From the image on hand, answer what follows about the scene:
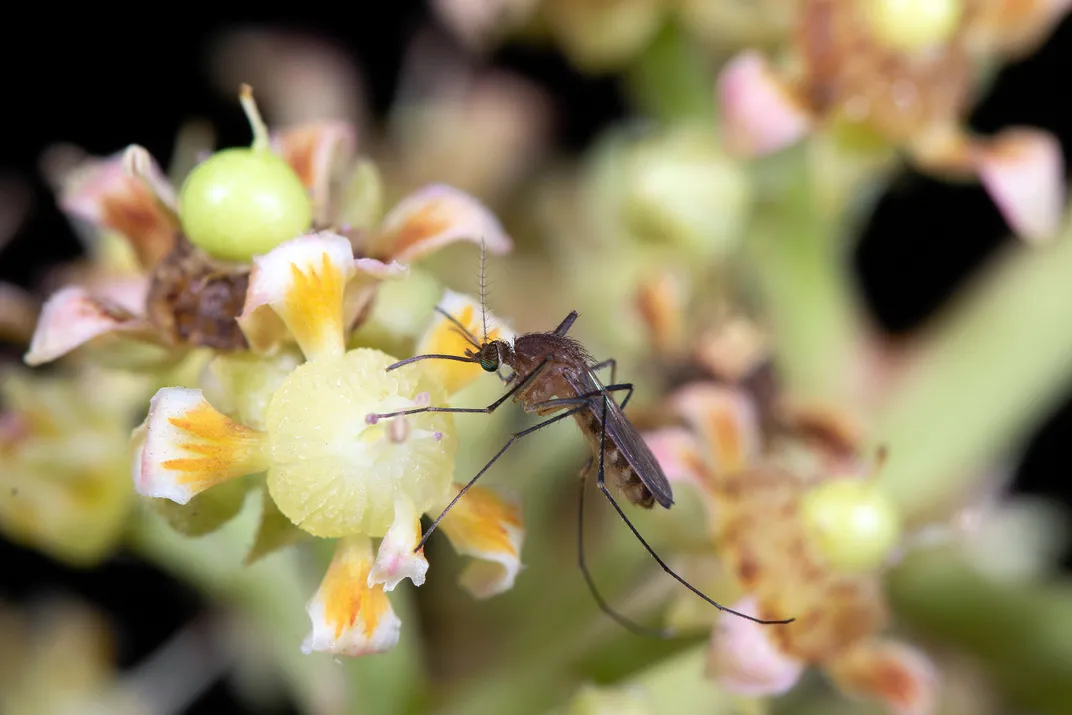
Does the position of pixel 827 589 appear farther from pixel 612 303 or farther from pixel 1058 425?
pixel 1058 425

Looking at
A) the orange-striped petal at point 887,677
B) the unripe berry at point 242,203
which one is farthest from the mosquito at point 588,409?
the unripe berry at point 242,203

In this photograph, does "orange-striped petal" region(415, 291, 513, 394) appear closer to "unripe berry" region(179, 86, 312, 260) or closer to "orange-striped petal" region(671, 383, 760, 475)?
"unripe berry" region(179, 86, 312, 260)

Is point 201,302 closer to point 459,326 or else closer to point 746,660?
point 459,326

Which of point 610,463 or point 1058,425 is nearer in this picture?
point 610,463

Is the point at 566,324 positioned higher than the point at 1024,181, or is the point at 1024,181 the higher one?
the point at 1024,181

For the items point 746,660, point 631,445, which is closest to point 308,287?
point 631,445

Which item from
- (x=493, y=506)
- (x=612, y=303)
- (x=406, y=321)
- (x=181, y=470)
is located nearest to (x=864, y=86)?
(x=612, y=303)
